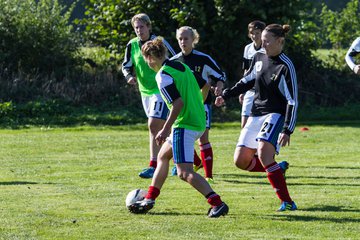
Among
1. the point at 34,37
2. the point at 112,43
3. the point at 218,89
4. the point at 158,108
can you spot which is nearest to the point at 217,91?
the point at 218,89

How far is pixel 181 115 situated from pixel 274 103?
40.2 inches

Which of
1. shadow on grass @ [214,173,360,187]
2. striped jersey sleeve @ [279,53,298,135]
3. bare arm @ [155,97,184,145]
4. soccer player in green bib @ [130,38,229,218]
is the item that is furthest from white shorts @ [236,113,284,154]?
shadow on grass @ [214,173,360,187]

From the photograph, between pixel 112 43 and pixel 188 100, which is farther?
pixel 112 43

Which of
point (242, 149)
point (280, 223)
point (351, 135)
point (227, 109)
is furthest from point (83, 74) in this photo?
point (280, 223)

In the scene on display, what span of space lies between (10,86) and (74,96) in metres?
1.42

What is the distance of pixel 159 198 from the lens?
988 centimetres

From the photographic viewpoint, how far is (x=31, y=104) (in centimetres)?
1997

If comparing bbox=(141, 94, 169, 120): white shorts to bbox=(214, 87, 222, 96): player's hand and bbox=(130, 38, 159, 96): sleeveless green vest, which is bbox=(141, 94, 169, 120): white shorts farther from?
bbox=(214, 87, 222, 96): player's hand

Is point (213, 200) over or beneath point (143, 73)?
beneath

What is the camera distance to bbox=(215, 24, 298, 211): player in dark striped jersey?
8.93m

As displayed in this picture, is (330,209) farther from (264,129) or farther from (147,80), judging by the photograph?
(147,80)

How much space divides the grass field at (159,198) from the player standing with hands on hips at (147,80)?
1.53ft

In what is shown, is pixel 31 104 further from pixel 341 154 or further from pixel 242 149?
pixel 242 149

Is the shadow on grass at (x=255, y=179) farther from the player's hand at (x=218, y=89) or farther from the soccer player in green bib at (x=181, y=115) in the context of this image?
the soccer player in green bib at (x=181, y=115)
